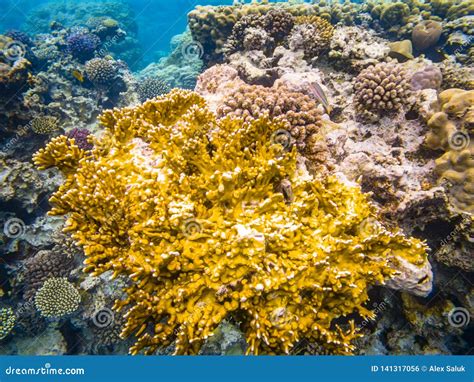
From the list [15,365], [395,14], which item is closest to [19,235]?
[15,365]

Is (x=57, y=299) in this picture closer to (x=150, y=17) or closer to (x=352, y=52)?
(x=352, y=52)

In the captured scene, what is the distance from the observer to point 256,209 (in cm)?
306

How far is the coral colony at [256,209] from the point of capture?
2785mm

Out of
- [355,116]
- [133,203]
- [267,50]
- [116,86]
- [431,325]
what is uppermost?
[116,86]

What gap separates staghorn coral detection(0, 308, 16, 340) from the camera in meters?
5.53

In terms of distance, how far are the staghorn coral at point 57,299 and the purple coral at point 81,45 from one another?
8.66 metres

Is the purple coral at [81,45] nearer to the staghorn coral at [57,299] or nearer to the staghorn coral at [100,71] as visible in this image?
the staghorn coral at [100,71]

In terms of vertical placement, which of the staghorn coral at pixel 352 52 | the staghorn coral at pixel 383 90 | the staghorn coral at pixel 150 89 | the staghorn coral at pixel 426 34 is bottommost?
the staghorn coral at pixel 383 90

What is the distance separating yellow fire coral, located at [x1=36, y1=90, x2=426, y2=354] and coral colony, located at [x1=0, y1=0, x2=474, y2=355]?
0.02 m

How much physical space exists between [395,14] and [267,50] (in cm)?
502

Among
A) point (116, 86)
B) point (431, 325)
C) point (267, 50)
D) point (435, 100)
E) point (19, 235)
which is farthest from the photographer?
point (116, 86)

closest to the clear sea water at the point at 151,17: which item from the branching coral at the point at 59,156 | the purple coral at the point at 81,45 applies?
the purple coral at the point at 81,45

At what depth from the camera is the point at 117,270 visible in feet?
9.25

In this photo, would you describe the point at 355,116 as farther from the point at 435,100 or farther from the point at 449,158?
the point at 449,158
